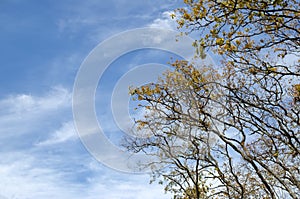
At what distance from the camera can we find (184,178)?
1343 centimetres

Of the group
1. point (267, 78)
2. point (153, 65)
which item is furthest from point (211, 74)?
point (153, 65)

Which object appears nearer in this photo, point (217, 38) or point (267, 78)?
point (217, 38)

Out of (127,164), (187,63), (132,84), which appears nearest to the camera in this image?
(187,63)

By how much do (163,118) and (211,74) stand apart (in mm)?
2387

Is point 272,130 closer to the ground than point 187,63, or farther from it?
closer to the ground

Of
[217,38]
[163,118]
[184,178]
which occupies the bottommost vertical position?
[217,38]

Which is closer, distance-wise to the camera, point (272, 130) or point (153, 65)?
point (272, 130)

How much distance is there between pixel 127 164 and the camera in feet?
43.7

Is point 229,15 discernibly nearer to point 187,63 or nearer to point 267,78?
point 267,78

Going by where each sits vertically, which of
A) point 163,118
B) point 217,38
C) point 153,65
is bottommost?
point 217,38

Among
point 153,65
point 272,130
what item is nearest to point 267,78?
point 272,130

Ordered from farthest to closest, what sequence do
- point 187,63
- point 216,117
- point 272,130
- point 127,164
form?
point 127,164
point 187,63
point 216,117
point 272,130

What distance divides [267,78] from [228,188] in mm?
4974

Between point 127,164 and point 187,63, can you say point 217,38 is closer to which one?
point 187,63
